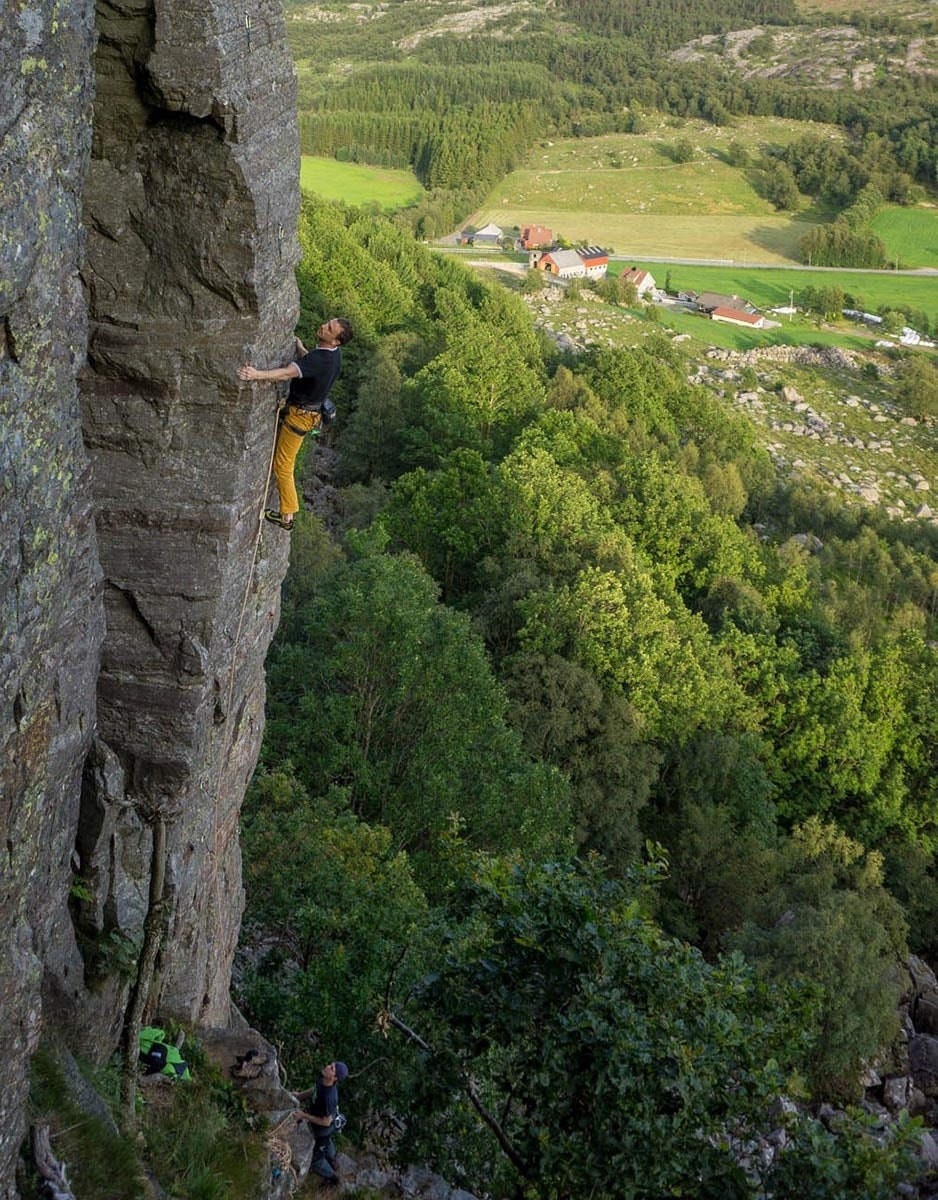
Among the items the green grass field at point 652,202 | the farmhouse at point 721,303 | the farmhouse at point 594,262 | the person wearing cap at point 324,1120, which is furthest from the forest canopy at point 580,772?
the green grass field at point 652,202

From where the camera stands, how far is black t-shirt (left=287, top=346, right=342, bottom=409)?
38.7ft

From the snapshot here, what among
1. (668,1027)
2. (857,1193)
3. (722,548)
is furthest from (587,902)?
(722,548)

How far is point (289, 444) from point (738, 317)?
362 feet

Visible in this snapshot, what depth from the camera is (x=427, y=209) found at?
134m

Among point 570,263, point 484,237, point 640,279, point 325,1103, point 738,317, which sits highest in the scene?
point 325,1103

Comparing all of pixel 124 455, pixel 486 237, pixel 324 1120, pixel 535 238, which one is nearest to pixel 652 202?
pixel 486 237

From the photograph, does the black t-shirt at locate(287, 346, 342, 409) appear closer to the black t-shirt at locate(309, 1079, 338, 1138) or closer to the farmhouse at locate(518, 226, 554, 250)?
the black t-shirt at locate(309, 1079, 338, 1138)

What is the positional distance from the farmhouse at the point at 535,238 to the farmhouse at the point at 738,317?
2668 cm

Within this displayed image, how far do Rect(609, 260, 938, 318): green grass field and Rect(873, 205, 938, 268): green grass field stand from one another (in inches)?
306

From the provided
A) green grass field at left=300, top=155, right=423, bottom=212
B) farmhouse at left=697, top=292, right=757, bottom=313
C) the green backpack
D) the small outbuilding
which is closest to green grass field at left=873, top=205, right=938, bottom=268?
farmhouse at left=697, top=292, right=757, bottom=313

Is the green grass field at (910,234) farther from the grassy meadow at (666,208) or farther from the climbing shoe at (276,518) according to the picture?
the climbing shoe at (276,518)

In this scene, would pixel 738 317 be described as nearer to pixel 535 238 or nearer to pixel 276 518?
pixel 535 238

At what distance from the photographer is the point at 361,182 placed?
145500 millimetres

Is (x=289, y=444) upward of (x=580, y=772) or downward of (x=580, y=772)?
upward
